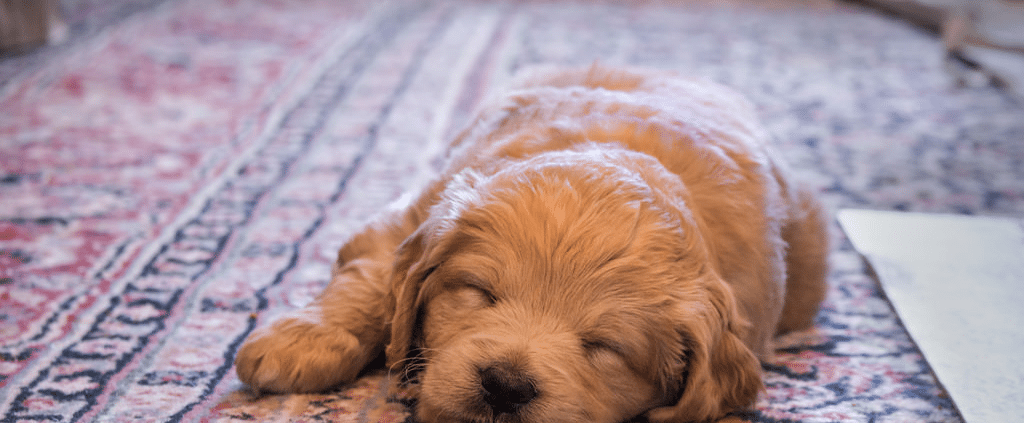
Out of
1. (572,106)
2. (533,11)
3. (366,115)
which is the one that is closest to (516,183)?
(572,106)

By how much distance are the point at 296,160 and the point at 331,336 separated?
1943mm

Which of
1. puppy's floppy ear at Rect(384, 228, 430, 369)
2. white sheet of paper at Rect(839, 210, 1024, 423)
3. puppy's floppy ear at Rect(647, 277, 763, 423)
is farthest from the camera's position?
white sheet of paper at Rect(839, 210, 1024, 423)

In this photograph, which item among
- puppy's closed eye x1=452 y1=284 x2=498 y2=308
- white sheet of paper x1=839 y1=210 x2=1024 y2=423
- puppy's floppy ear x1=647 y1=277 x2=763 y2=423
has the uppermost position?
puppy's closed eye x1=452 y1=284 x2=498 y2=308

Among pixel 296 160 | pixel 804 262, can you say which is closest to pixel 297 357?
pixel 804 262

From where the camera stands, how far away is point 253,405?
2055mm

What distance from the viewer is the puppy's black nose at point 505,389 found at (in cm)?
175

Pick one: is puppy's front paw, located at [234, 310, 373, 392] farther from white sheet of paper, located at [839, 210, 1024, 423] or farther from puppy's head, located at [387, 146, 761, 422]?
white sheet of paper, located at [839, 210, 1024, 423]

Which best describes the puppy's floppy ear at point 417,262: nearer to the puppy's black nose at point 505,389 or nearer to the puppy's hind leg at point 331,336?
the puppy's hind leg at point 331,336

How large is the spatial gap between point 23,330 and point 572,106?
5.38ft

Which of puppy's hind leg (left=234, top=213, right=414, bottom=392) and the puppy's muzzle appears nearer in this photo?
the puppy's muzzle

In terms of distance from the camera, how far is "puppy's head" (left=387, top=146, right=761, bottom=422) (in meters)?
1.77

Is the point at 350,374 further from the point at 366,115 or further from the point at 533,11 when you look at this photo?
the point at 533,11

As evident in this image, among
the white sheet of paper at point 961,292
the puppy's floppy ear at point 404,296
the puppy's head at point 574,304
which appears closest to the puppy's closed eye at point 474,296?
the puppy's head at point 574,304

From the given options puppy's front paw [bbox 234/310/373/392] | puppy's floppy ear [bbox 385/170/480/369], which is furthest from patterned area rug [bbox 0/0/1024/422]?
puppy's floppy ear [bbox 385/170/480/369]
